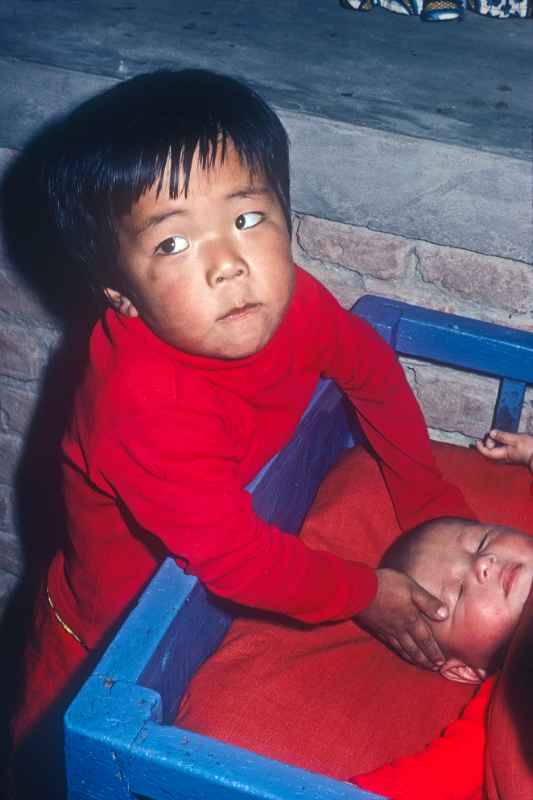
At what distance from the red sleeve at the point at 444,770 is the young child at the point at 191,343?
129mm

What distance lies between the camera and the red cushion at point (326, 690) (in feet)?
2.84

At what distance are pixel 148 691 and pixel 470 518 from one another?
62cm

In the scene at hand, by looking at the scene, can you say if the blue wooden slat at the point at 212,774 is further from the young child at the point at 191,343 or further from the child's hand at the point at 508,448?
the child's hand at the point at 508,448

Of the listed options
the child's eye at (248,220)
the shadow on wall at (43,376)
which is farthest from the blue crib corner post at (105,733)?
the shadow on wall at (43,376)

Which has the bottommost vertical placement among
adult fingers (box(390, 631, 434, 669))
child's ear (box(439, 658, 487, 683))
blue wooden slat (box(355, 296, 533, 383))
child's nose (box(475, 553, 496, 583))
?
child's ear (box(439, 658, 487, 683))

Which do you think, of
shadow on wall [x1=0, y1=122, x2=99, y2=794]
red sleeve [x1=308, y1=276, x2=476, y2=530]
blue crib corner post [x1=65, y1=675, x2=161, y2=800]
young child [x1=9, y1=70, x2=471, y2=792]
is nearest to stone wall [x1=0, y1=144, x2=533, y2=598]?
shadow on wall [x1=0, y1=122, x2=99, y2=794]

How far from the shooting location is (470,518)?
45.8 inches

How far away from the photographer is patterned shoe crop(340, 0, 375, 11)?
1.45m

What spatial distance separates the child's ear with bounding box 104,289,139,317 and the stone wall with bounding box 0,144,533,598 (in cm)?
41

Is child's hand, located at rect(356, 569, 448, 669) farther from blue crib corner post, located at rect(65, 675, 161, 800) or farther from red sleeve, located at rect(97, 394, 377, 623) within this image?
blue crib corner post, located at rect(65, 675, 161, 800)

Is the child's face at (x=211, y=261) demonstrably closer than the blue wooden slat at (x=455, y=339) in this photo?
Yes

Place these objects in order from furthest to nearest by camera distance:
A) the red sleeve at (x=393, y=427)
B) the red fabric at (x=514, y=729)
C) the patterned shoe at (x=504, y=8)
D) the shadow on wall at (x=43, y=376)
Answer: the patterned shoe at (x=504, y=8)
the shadow on wall at (x=43, y=376)
the red sleeve at (x=393, y=427)
the red fabric at (x=514, y=729)

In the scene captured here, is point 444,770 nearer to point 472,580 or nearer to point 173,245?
point 472,580

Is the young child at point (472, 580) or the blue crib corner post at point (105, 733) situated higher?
the blue crib corner post at point (105, 733)
